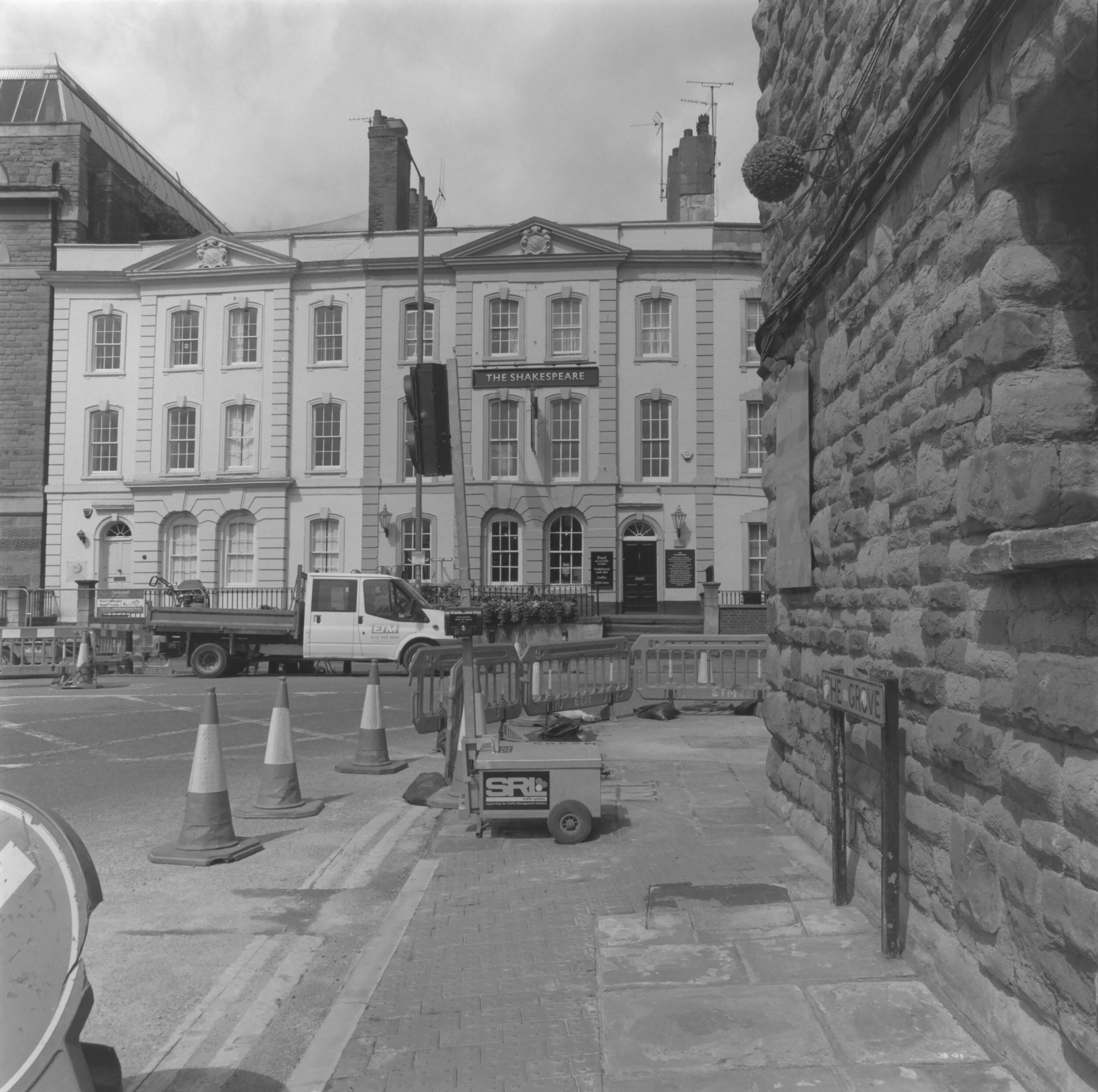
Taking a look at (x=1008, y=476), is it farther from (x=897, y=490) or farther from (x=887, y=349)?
(x=887, y=349)

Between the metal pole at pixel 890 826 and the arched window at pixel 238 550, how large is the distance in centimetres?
3092

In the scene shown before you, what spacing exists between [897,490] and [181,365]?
33.0 meters

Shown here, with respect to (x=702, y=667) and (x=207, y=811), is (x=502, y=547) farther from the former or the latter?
(x=207, y=811)

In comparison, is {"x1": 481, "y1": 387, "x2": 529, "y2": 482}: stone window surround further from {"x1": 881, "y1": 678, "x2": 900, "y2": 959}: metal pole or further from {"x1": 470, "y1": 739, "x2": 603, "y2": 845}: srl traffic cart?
{"x1": 881, "y1": 678, "x2": 900, "y2": 959}: metal pole

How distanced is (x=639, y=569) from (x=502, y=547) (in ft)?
14.1

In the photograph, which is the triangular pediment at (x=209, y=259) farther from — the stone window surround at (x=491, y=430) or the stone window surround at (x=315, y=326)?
the stone window surround at (x=491, y=430)

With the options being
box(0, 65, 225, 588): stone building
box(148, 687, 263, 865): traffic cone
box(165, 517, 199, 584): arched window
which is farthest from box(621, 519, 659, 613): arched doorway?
box(148, 687, 263, 865): traffic cone

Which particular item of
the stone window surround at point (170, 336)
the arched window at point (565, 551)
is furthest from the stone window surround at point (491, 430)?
the stone window surround at point (170, 336)

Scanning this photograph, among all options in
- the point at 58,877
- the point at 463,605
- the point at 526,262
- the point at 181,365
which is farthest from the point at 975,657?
the point at 181,365

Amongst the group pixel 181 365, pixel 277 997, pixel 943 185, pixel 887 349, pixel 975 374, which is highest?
pixel 181 365

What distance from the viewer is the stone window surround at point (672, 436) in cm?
3241

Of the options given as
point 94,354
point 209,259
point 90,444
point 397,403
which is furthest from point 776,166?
point 94,354

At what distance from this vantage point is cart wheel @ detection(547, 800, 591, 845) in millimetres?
6961

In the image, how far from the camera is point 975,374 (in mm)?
3818
